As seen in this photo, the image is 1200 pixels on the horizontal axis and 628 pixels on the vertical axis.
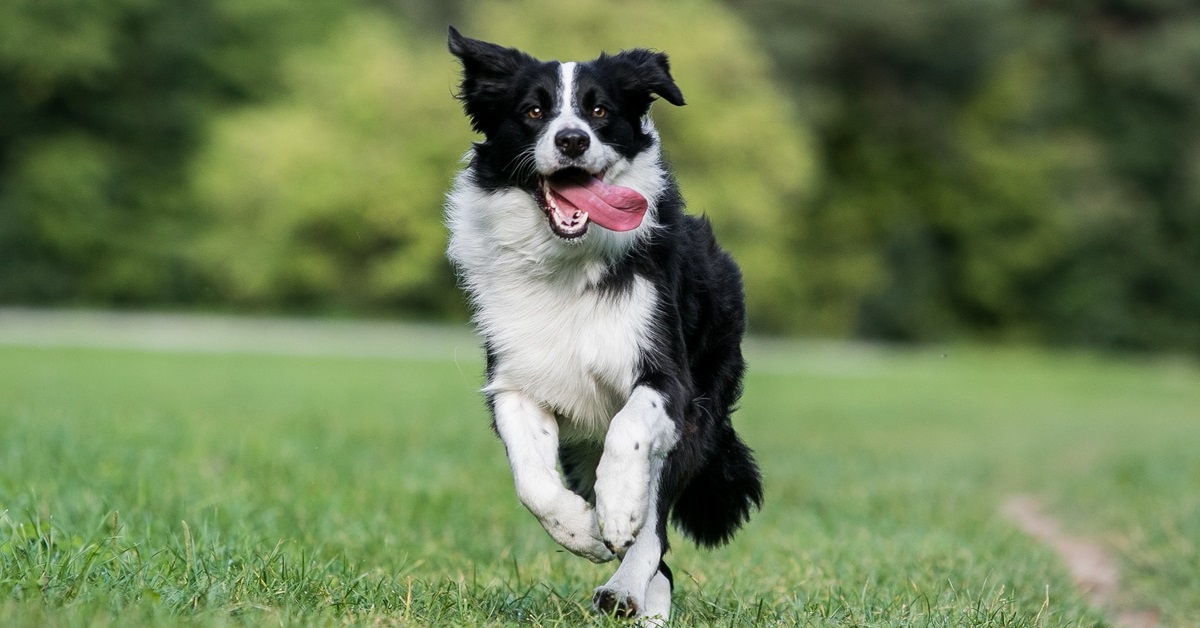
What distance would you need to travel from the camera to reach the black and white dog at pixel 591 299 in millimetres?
4680

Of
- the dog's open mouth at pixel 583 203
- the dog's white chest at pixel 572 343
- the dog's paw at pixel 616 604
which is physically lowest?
the dog's paw at pixel 616 604

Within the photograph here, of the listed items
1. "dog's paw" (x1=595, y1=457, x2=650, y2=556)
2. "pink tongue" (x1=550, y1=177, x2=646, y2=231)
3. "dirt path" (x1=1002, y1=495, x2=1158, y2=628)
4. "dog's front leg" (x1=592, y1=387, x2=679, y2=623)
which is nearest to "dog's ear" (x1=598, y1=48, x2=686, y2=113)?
"pink tongue" (x1=550, y1=177, x2=646, y2=231)

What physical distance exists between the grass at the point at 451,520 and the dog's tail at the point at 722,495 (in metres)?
0.23

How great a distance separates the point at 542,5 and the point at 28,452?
2948 cm

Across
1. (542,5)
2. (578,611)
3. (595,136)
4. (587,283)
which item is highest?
(542,5)

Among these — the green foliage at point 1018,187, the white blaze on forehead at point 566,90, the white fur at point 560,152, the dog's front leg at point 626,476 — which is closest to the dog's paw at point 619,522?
the dog's front leg at point 626,476

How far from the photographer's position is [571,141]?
482cm

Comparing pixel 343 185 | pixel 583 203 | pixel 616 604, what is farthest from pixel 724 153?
pixel 616 604

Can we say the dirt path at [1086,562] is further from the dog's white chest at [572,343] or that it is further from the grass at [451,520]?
the dog's white chest at [572,343]

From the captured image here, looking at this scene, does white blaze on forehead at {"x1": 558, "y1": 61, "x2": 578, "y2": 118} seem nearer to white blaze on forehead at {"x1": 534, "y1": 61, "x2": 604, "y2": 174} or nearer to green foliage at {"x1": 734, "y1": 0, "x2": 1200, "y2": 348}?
white blaze on forehead at {"x1": 534, "y1": 61, "x2": 604, "y2": 174}

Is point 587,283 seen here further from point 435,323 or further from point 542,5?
point 435,323

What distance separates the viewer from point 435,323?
139ft

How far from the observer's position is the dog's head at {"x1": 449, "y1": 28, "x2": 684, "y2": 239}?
4887mm

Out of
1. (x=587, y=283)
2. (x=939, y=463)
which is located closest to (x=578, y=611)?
(x=587, y=283)
